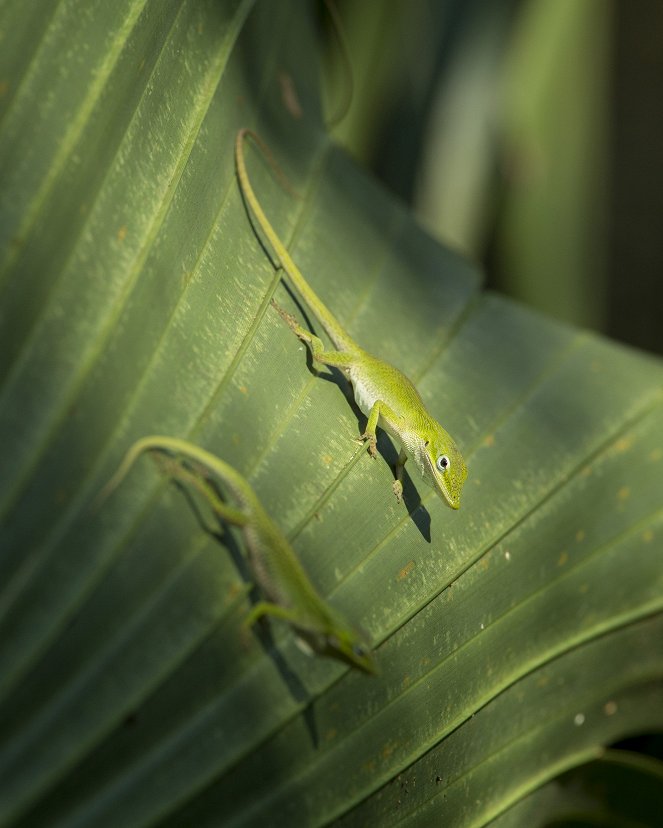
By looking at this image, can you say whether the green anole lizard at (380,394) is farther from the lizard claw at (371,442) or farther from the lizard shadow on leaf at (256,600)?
the lizard shadow on leaf at (256,600)

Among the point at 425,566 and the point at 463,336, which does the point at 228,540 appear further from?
the point at 463,336

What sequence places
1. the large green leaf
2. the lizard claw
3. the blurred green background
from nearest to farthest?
the large green leaf → the lizard claw → the blurred green background

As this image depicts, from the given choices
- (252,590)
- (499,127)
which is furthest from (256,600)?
(499,127)

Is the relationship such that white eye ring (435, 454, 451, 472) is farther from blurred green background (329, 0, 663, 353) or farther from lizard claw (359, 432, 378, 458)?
blurred green background (329, 0, 663, 353)

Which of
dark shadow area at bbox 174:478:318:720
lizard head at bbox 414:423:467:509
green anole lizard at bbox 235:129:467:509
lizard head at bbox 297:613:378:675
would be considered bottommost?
lizard head at bbox 297:613:378:675

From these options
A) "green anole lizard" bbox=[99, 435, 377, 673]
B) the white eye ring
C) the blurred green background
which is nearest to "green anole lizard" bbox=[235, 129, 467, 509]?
the white eye ring

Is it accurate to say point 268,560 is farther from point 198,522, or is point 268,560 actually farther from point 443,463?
point 443,463
